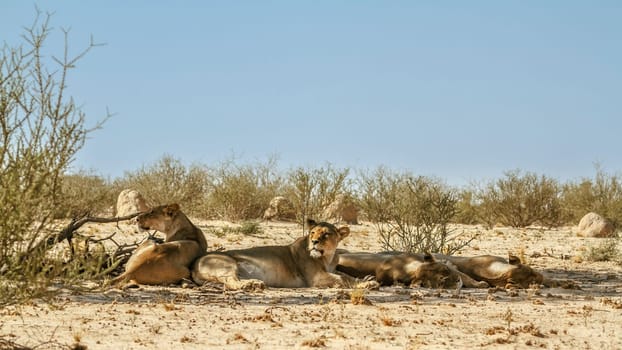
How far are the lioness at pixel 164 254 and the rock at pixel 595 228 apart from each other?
18106mm

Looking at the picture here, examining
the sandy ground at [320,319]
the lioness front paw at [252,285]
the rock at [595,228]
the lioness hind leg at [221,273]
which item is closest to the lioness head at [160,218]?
the lioness hind leg at [221,273]

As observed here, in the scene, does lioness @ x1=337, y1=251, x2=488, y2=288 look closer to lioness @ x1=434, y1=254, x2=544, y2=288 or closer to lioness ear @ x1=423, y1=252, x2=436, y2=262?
lioness ear @ x1=423, y1=252, x2=436, y2=262

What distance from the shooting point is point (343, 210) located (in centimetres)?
3106

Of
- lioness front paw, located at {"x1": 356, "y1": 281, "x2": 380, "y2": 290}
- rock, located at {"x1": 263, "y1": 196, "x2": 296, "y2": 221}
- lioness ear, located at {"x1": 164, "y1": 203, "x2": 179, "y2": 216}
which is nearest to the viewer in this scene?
lioness front paw, located at {"x1": 356, "y1": 281, "x2": 380, "y2": 290}

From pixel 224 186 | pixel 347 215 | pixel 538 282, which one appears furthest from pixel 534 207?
pixel 538 282

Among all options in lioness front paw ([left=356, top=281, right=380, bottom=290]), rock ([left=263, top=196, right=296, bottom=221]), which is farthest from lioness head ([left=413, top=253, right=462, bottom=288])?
rock ([left=263, top=196, right=296, bottom=221])

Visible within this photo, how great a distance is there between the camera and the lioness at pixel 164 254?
1214 centimetres

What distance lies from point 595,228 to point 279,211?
34.9 feet

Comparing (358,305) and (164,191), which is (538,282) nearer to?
(358,305)

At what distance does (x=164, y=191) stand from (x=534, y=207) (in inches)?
569

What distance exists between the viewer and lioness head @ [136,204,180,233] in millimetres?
12930

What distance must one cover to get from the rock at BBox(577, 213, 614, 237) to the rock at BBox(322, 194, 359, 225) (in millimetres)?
7700

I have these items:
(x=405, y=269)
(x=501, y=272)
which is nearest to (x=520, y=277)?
(x=501, y=272)

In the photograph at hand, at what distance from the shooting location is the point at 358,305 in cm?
1050
